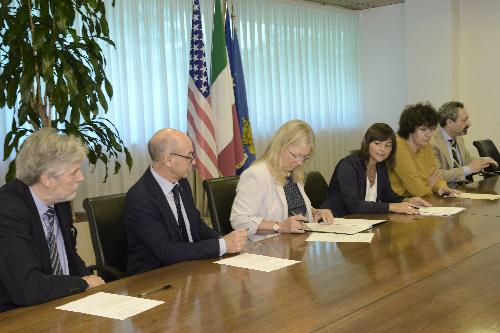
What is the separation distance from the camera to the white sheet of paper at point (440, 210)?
11.1ft

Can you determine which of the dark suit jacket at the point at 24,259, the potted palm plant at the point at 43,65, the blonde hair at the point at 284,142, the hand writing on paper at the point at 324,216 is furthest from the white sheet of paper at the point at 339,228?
the potted palm plant at the point at 43,65

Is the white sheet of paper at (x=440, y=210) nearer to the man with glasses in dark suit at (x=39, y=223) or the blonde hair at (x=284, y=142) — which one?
the blonde hair at (x=284, y=142)

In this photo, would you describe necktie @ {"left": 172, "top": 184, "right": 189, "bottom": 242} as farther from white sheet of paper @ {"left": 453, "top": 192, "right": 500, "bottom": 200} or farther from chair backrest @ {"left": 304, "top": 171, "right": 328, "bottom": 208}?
white sheet of paper @ {"left": 453, "top": 192, "right": 500, "bottom": 200}

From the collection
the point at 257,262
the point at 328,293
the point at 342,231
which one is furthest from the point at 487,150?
the point at 328,293

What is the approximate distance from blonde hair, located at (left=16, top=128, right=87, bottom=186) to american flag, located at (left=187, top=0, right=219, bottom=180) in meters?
3.08

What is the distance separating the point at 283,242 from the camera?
9.08 feet

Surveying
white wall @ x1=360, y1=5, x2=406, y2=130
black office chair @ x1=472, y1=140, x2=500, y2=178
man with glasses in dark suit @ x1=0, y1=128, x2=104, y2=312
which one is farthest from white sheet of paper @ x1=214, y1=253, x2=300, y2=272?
white wall @ x1=360, y1=5, x2=406, y2=130

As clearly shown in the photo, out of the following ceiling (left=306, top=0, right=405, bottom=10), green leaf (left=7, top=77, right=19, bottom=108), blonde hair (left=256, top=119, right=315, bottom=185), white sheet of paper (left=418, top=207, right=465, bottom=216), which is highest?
ceiling (left=306, top=0, right=405, bottom=10)

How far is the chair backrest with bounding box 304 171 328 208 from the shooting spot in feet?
12.8

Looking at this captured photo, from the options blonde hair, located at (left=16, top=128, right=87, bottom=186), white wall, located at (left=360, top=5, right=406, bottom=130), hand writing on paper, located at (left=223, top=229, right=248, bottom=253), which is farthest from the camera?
white wall, located at (left=360, top=5, right=406, bottom=130)

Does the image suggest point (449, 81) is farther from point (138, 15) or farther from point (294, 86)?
point (138, 15)

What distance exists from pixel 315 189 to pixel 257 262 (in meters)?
1.64

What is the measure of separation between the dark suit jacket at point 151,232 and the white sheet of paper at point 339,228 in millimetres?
669

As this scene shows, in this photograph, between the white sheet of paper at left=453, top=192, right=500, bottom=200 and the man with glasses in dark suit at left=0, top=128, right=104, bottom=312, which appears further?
the white sheet of paper at left=453, top=192, right=500, bottom=200
